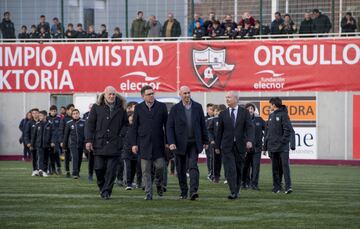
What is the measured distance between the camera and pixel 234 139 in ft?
59.8

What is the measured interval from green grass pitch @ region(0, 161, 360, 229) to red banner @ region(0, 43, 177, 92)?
51.2 ft

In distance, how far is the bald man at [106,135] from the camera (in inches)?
697

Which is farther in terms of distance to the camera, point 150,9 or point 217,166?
point 150,9

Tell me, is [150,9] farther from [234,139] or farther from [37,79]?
[234,139]

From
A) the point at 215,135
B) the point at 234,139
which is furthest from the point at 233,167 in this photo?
the point at 215,135

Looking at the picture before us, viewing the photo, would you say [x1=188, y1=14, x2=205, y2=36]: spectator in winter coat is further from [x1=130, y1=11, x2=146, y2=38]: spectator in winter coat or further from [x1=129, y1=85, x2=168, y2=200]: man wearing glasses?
[x1=129, y1=85, x2=168, y2=200]: man wearing glasses

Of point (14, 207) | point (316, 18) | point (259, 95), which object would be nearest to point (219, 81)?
point (259, 95)

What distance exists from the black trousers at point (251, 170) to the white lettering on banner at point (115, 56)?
53.6ft


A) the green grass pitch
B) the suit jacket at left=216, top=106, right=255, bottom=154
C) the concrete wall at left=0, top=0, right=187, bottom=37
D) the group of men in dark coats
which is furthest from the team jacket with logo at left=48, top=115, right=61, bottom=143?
the concrete wall at left=0, top=0, right=187, bottom=37

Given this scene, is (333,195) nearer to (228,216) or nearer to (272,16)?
(228,216)

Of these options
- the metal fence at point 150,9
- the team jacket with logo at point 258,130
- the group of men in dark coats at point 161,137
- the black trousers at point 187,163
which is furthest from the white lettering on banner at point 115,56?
the black trousers at point 187,163

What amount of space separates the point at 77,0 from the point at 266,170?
12.4 meters

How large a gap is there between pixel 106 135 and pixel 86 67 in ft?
71.7

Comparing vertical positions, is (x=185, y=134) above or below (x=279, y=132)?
above
